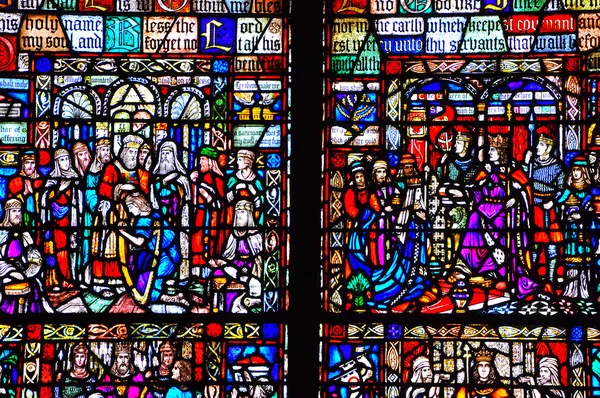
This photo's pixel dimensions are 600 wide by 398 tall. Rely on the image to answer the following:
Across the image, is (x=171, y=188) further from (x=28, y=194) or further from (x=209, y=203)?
(x=28, y=194)

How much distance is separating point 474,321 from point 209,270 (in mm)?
1735

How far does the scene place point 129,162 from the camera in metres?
8.68

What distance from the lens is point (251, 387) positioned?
849 cm

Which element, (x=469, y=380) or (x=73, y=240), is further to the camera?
(x=73, y=240)

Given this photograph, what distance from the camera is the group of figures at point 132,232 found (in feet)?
28.0

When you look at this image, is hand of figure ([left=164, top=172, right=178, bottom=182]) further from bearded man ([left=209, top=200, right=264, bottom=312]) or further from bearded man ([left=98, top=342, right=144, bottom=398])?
bearded man ([left=98, top=342, right=144, bottom=398])

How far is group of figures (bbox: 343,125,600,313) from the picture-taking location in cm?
852

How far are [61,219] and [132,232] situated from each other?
1.54 feet

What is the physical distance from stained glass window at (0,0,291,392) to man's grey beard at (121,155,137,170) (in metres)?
0.01

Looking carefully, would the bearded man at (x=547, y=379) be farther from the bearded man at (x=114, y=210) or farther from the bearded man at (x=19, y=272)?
the bearded man at (x=19, y=272)

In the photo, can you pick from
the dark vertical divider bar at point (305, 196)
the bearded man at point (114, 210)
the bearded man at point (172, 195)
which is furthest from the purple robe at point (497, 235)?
the bearded man at point (114, 210)

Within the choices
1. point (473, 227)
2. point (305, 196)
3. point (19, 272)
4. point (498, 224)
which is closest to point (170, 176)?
point (305, 196)

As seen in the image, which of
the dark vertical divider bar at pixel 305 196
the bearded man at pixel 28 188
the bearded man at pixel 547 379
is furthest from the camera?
the bearded man at pixel 28 188

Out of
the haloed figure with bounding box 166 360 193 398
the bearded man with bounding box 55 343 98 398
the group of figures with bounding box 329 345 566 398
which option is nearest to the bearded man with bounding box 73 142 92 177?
the bearded man with bounding box 55 343 98 398
